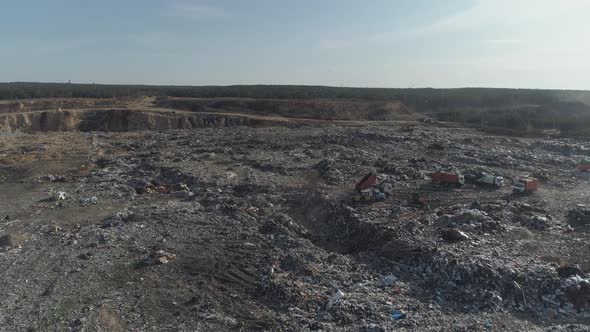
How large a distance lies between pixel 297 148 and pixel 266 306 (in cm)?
1881

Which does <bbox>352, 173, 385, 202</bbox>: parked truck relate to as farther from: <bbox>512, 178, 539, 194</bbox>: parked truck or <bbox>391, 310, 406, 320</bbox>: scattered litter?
<bbox>391, 310, 406, 320</bbox>: scattered litter

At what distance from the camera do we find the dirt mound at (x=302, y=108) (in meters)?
45.6

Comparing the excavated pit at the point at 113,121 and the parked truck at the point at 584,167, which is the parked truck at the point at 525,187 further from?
the excavated pit at the point at 113,121

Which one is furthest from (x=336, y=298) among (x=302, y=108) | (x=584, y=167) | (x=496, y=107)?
(x=496, y=107)

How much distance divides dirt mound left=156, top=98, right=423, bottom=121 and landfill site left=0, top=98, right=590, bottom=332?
17.5m

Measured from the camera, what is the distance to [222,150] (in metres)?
27.5

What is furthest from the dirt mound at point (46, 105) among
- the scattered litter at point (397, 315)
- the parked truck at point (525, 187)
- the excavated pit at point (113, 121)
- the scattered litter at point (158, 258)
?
the scattered litter at point (397, 315)

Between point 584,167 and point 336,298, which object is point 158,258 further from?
point 584,167

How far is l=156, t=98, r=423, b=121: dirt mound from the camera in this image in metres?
45.6

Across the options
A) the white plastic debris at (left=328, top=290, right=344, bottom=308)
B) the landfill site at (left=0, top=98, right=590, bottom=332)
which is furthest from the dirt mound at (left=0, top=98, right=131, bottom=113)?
the white plastic debris at (left=328, top=290, right=344, bottom=308)

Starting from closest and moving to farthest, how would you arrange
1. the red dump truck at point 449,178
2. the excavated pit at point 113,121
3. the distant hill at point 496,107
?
the red dump truck at point 449,178 → the distant hill at point 496,107 → the excavated pit at point 113,121

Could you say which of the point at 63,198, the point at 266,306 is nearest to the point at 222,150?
the point at 63,198

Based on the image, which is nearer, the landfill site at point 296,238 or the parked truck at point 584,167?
the landfill site at point 296,238

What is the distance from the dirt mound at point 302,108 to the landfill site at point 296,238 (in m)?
17.5
